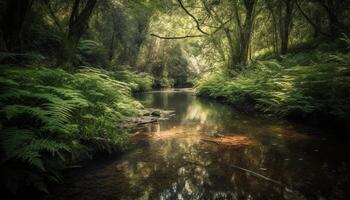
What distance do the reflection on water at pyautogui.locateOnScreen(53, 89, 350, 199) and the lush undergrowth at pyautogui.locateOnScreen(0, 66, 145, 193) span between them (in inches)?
14.9

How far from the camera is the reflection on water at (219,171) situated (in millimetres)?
3072

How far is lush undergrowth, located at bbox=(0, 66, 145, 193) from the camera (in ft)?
8.89

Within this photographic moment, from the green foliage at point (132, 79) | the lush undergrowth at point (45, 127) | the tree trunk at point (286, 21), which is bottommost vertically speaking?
the lush undergrowth at point (45, 127)

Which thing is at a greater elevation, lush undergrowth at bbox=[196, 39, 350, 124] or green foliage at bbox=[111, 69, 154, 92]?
green foliage at bbox=[111, 69, 154, 92]

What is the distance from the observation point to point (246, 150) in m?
4.71

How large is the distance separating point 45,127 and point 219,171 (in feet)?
7.98

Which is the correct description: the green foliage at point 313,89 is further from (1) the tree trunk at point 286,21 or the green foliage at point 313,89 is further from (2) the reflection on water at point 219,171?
(1) the tree trunk at point 286,21

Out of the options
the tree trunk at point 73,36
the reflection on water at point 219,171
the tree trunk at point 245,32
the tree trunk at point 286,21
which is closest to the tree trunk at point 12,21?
the tree trunk at point 73,36

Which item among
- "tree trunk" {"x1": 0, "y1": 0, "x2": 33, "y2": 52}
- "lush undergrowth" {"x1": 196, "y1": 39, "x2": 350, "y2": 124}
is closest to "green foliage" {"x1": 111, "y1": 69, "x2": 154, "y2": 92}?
"lush undergrowth" {"x1": 196, "y1": 39, "x2": 350, "y2": 124}

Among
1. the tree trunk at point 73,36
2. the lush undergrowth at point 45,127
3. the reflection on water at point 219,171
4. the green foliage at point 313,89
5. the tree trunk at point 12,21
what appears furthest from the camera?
A: the tree trunk at point 73,36

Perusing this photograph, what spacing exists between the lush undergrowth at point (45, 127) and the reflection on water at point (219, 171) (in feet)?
1.24

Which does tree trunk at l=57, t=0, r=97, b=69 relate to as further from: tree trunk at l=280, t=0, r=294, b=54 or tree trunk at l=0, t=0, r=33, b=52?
tree trunk at l=280, t=0, r=294, b=54

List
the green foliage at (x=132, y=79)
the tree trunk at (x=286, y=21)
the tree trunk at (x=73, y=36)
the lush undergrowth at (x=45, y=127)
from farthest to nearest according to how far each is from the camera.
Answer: the green foliage at (x=132, y=79), the tree trunk at (x=286, y=21), the tree trunk at (x=73, y=36), the lush undergrowth at (x=45, y=127)

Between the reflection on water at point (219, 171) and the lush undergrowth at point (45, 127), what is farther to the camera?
the reflection on water at point (219, 171)
